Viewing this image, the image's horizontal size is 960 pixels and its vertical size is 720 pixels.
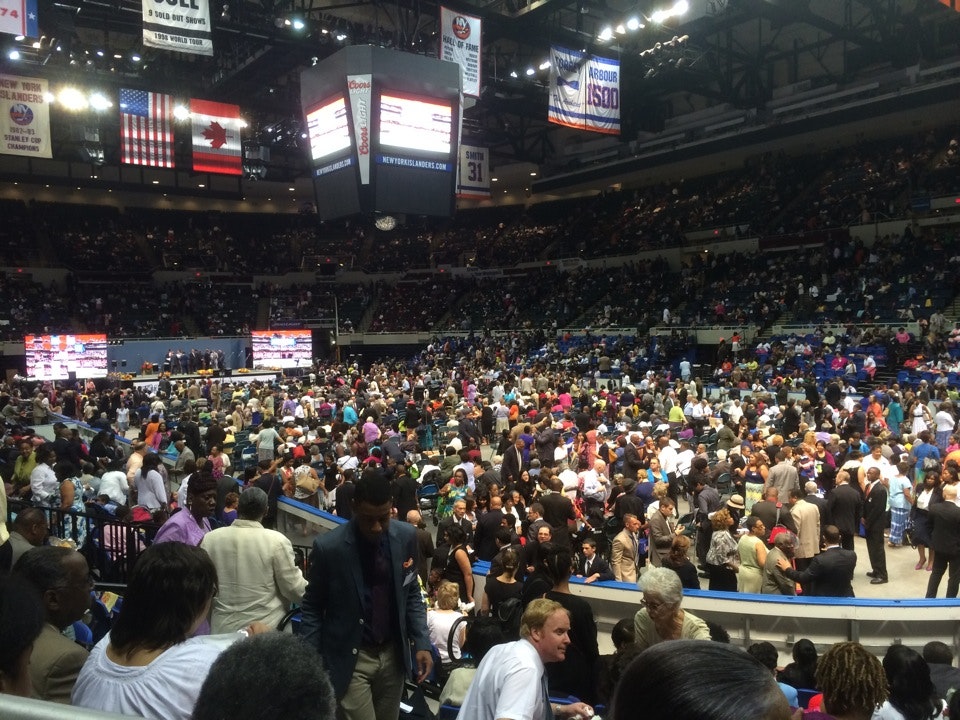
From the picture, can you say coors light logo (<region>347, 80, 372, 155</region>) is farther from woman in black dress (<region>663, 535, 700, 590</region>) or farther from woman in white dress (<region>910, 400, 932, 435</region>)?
woman in white dress (<region>910, 400, 932, 435</region>)

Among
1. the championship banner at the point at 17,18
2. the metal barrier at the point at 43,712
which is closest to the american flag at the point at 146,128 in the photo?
the championship banner at the point at 17,18

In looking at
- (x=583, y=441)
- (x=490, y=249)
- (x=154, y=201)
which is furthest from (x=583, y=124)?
(x=154, y=201)

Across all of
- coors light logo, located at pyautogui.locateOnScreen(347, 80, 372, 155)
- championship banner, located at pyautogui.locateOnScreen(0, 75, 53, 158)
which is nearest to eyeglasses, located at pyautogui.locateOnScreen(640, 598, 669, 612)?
coors light logo, located at pyautogui.locateOnScreen(347, 80, 372, 155)

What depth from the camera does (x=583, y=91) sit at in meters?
17.6

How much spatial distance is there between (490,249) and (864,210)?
21.0 meters

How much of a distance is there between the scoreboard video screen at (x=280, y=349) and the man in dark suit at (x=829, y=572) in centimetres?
2806

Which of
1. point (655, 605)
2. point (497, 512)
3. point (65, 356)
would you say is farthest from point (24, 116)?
point (655, 605)

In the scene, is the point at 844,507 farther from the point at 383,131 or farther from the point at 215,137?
the point at 215,137

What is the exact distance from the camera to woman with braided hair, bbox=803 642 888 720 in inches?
111

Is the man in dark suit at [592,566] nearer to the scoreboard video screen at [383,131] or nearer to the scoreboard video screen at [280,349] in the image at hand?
the scoreboard video screen at [383,131]

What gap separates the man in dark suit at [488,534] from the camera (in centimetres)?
718

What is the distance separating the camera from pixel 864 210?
27.5m

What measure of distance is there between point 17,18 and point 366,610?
12803mm

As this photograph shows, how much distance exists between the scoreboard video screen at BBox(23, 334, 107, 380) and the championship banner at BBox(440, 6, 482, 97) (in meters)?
18.8
